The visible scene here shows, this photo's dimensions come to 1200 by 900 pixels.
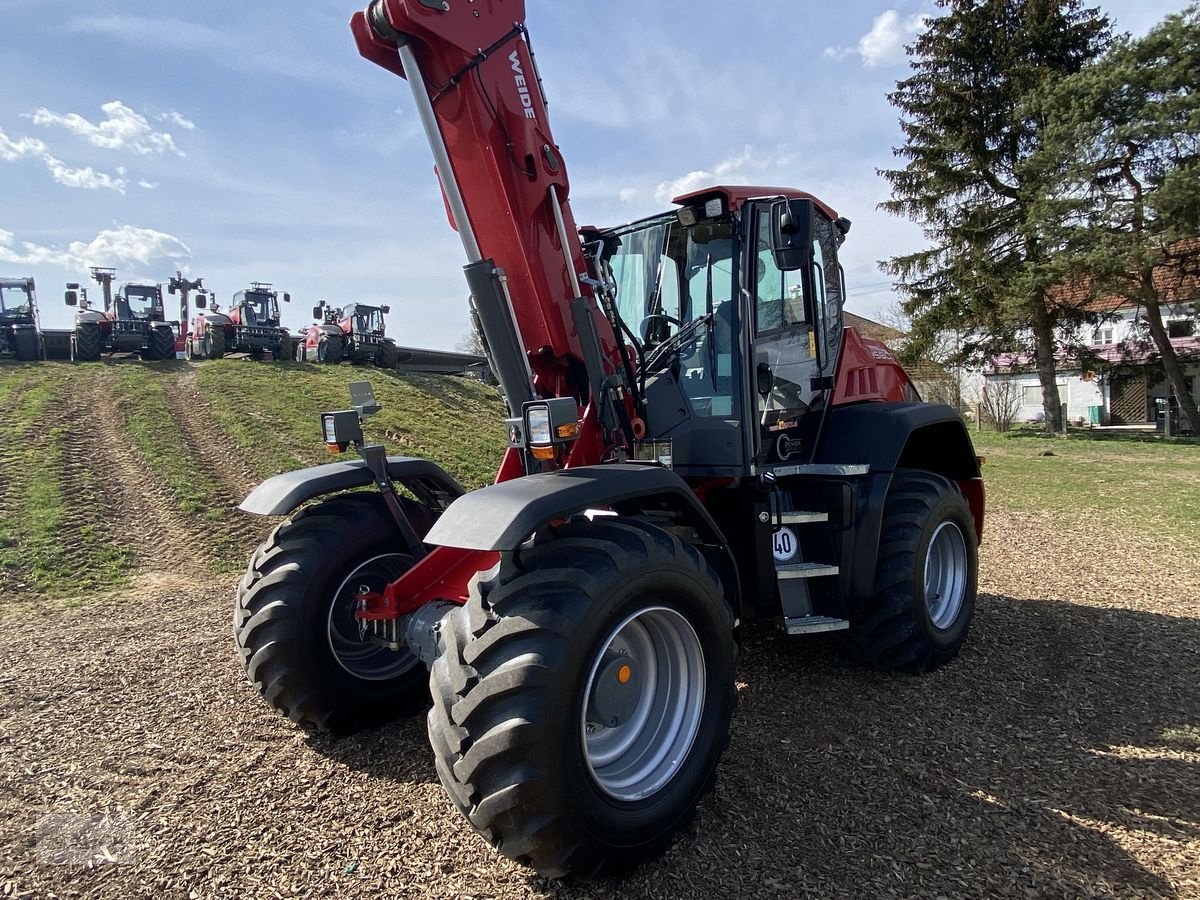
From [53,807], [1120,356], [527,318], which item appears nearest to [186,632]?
[53,807]

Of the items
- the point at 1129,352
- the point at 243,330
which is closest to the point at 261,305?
the point at 243,330

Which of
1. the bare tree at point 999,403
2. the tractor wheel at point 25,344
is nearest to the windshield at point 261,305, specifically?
the tractor wheel at point 25,344

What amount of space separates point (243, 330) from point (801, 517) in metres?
22.6

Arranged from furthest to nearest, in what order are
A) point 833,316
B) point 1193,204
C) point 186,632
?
point 1193,204 < point 186,632 < point 833,316

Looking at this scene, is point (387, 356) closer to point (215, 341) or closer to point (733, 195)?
point (215, 341)

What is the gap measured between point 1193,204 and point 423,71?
80.1ft

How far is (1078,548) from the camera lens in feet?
26.1

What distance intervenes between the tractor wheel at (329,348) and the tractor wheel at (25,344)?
24.1ft

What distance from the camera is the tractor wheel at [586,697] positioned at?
7.58ft

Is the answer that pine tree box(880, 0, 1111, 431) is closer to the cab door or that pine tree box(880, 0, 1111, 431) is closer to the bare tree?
the bare tree

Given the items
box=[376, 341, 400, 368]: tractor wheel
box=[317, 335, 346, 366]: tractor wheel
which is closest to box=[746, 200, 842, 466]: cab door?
box=[317, 335, 346, 366]: tractor wheel

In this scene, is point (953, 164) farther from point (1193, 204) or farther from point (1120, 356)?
point (1120, 356)

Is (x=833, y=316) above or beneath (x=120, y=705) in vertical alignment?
above

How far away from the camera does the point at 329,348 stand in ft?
76.1
